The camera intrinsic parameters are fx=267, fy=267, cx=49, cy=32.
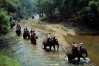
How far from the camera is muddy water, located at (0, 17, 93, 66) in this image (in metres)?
25.7

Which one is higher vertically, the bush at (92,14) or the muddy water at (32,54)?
the bush at (92,14)

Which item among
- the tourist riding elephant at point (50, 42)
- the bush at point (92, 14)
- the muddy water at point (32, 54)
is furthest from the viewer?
the bush at point (92, 14)

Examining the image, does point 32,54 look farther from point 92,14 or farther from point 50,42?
point 92,14

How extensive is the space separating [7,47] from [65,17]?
36479 mm

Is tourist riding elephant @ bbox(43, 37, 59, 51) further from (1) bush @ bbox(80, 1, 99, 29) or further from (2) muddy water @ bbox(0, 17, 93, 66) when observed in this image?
(1) bush @ bbox(80, 1, 99, 29)

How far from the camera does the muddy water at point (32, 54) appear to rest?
84.4 ft

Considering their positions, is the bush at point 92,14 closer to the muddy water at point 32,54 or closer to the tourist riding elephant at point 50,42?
the muddy water at point 32,54

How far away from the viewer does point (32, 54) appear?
96.8 feet


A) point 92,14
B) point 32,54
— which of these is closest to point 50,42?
point 32,54

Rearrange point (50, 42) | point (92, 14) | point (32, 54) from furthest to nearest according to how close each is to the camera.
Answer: point (92, 14) < point (50, 42) < point (32, 54)

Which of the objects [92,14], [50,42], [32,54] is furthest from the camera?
[92,14]

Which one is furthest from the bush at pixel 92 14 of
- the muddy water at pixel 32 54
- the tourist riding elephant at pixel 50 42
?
the tourist riding elephant at pixel 50 42

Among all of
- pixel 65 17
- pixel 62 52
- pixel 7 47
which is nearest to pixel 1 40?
pixel 7 47

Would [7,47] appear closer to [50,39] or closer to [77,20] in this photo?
[50,39]
